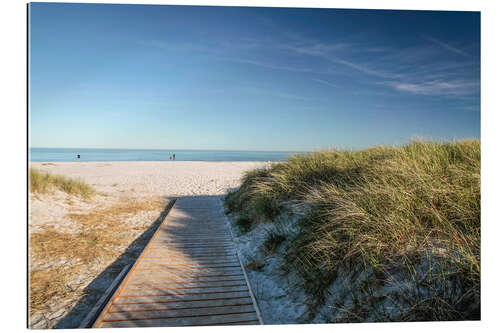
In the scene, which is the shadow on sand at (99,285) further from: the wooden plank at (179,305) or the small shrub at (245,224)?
the small shrub at (245,224)

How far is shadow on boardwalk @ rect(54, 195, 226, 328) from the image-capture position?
233 cm

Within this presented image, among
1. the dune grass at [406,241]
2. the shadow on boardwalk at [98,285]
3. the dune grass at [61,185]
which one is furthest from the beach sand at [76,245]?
the dune grass at [406,241]

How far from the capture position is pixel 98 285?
2.93 meters

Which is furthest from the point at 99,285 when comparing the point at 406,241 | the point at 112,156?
the point at 112,156

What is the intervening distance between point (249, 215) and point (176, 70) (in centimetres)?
269

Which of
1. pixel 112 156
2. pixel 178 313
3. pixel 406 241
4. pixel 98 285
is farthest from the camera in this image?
pixel 112 156

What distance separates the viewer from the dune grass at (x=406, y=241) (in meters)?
1.67

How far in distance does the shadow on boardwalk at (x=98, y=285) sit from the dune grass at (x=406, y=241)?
6.92ft

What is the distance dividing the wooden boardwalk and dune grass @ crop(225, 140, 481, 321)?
2.15 ft

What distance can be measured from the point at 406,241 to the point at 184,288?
2029 millimetres

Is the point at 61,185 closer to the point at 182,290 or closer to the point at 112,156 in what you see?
the point at 182,290

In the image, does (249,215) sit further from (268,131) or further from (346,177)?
(268,131)

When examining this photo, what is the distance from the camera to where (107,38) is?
3131 millimetres
